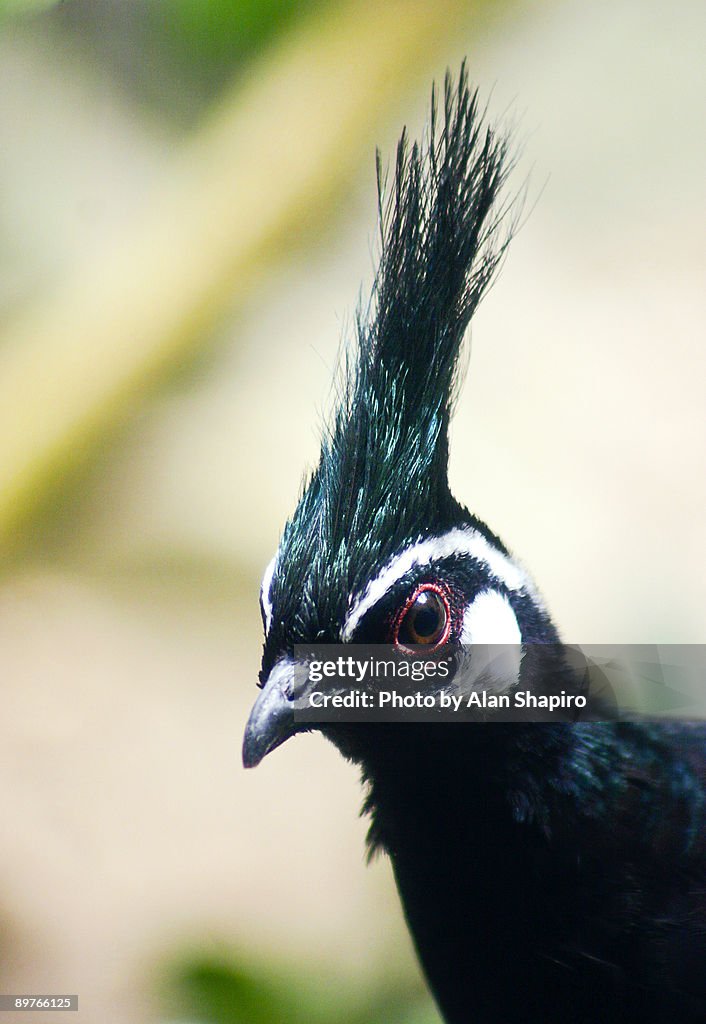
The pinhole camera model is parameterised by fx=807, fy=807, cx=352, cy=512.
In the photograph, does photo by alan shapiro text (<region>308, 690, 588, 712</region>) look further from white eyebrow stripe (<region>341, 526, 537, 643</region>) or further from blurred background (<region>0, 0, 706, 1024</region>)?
blurred background (<region>0, 0, 706, 1024</region>)

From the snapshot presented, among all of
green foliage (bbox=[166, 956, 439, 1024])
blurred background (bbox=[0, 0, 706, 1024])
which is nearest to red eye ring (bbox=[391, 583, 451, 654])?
blurred background (bbox=[0, 0, 706, 1024])

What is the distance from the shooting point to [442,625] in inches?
33.8

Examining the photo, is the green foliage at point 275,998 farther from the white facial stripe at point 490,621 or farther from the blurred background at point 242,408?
the white facial stripe at point 490,621

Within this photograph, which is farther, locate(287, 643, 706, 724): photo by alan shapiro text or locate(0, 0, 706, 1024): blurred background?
locate(0, 0, 706, 1024): blurred background

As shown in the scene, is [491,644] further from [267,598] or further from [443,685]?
[267,598]

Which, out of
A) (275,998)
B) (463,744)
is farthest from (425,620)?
(275,998)

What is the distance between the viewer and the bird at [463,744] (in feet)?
2.81

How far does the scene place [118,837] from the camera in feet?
3.80

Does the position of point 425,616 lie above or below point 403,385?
below

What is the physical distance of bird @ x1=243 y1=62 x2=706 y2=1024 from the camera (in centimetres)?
86

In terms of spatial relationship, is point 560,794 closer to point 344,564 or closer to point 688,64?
point 344,564

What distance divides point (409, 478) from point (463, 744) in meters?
0.30

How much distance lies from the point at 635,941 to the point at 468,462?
1.89 ft

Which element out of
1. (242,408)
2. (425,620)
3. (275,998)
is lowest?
(275,998)
